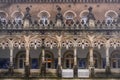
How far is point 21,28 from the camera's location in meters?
38.7

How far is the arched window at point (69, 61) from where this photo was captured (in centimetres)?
4066

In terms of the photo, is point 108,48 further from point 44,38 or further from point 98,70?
point 44,38

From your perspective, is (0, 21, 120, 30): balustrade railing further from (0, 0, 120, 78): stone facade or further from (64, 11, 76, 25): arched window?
(64, 11, 76, 25): arched window

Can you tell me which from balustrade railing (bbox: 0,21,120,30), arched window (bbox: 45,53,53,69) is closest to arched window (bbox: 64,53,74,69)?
arched window (bbox: 45,53,53,69)

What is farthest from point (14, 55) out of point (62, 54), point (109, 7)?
point (109, 7)

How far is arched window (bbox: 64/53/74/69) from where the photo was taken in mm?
40656

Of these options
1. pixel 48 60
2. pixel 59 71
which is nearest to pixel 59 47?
pixel 59 71

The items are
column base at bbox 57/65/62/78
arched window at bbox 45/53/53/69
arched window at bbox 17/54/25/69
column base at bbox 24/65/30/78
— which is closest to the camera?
column base at bbox 24/65/30/78

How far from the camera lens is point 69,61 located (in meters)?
41.0

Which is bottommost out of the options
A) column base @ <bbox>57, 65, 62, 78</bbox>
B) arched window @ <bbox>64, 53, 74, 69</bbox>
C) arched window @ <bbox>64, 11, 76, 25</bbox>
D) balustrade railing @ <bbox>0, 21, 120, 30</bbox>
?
column base @ <bbox>57, 65, 62, 78</bbox>

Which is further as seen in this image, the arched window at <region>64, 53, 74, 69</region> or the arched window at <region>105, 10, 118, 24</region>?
the arched window at <region>105, 10, 118, 24</region>

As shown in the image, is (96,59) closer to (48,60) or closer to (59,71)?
(48,60)

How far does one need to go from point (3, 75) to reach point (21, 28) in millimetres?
4976

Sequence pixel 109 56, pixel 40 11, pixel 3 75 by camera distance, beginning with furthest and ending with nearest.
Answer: pixel 40 11
pixel 109 56
pixel 3 75
